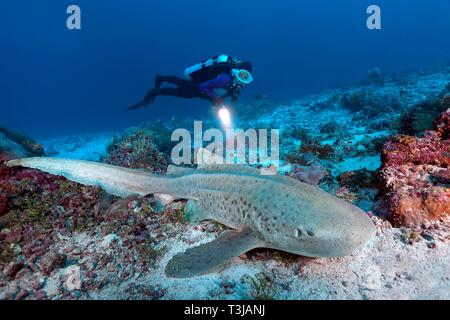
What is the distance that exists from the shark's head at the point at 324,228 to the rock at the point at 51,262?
3.15 metres

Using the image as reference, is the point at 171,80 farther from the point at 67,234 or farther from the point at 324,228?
the point at 324,228

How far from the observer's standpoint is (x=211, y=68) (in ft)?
47.7

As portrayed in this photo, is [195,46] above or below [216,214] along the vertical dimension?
above

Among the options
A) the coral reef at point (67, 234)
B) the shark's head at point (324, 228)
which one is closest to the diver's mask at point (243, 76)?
the coral reef at point (67, 234)

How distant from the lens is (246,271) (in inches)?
155

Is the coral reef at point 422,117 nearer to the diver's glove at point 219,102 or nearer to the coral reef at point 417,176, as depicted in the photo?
the coral reef at point 417,176

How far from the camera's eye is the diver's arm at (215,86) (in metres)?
14.0

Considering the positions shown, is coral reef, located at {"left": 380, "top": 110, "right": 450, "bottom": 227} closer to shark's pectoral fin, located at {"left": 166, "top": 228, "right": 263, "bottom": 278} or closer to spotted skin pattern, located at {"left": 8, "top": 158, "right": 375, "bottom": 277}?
spotted skin pattern, located at {"left": 8, "top": 158, "right": 375, "bottom": 277}

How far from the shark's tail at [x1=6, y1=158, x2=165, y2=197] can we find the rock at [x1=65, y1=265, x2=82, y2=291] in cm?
181

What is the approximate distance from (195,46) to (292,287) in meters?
206

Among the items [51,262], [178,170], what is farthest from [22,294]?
[178,170]
